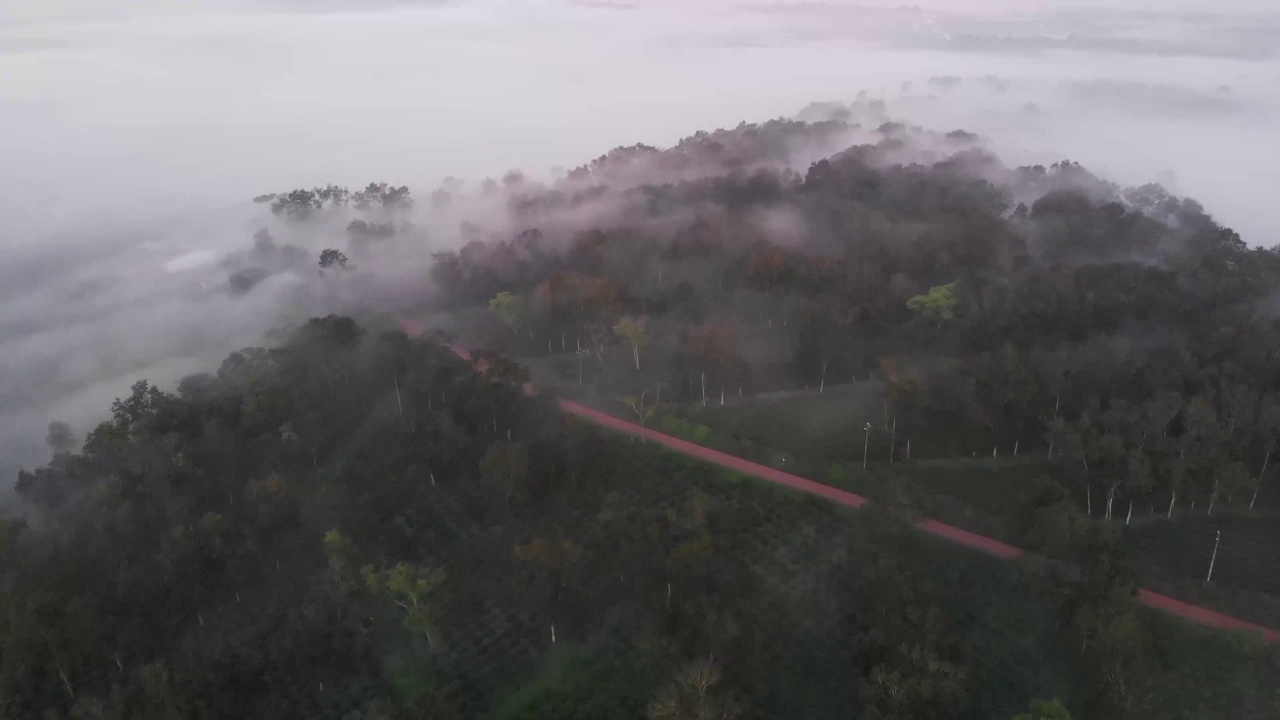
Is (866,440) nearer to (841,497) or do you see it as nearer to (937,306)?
(841,497)

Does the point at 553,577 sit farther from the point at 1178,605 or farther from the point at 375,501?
the point at 1178,605

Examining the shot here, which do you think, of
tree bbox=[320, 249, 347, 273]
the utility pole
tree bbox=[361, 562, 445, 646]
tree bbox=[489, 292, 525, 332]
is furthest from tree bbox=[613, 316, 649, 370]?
tree bbox=[320, 249, 347, 273]

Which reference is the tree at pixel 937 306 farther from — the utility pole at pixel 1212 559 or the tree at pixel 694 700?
the tree at pixel 694 700

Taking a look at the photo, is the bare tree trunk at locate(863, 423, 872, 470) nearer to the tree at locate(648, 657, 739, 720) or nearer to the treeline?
the treeline

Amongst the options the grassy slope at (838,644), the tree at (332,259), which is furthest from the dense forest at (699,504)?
the tree at (332,259)

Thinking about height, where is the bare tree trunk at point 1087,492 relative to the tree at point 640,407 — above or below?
below

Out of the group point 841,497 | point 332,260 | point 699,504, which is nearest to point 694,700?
point 699,504
